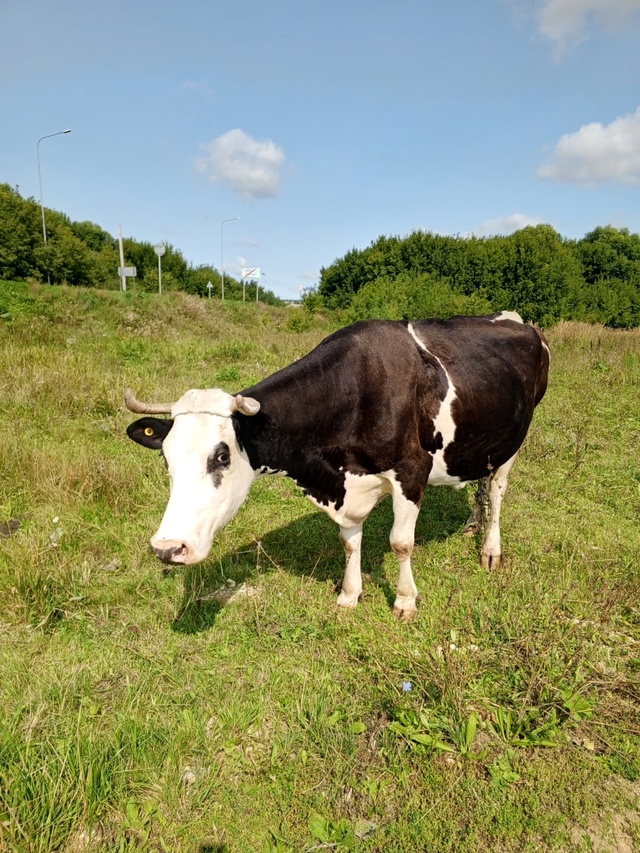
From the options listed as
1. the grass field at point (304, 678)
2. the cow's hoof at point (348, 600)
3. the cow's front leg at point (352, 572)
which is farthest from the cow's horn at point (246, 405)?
the cow's hoof at point (348, 600)

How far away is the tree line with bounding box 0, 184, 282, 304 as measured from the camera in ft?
98.9

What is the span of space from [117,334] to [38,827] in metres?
12.9

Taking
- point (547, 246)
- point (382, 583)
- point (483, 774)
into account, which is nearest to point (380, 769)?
point (483, 774)

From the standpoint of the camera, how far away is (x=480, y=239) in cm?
3150

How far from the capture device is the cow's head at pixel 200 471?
2559mm

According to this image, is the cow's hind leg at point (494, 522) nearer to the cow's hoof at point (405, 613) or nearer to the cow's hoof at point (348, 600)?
the cow's hoof at point (405, 613)

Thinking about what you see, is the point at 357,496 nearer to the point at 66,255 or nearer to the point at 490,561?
the point at 490,561

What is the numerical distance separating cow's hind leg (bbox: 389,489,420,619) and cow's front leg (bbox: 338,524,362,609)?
30 cm

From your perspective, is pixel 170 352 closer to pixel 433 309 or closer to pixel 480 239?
pixel 433 309

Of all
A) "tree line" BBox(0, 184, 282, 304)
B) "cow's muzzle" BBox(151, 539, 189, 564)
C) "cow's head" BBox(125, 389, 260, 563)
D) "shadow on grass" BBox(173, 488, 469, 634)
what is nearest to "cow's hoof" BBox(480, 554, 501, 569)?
"shadow on grass" BBox(173, 488, 469, 634)

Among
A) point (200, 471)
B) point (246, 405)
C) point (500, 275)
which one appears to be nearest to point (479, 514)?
point (246, 405)

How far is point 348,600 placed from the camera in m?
3.83

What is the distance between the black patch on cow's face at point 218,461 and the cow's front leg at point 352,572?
4.61ft

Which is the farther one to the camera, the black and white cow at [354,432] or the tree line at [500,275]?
the tree line at [500,275]
